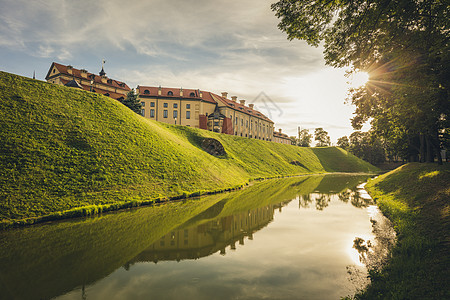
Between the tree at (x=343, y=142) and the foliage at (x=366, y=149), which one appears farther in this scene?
the tree at (x=343, y=142)

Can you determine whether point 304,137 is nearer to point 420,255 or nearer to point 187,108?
point 187,108

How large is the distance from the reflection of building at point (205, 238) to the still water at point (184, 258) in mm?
46

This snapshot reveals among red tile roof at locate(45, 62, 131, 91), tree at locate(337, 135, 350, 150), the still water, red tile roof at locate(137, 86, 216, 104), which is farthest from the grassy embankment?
tree at locate(337, 135, 350, 150)

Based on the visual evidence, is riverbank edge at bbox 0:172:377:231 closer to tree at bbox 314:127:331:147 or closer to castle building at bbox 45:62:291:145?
castle building at bbox 45:62:291:145

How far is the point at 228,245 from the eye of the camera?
33.1ft

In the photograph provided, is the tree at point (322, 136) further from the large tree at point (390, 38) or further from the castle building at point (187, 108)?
the large tree at point (390, 38)

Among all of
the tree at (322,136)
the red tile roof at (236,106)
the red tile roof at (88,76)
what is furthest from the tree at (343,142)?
the red tile roof at (88,76)

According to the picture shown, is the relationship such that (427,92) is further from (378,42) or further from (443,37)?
(378,42)

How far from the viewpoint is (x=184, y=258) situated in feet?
28.5

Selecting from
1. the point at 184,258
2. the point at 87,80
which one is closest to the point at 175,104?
the point at 87,80

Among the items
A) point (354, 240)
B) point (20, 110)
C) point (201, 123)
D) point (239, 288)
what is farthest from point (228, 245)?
point (201, 123)

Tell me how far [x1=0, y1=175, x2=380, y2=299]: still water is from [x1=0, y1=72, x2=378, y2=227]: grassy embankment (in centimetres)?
244

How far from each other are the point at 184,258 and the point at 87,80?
67.0 metres

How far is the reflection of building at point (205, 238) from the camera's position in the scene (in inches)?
355
